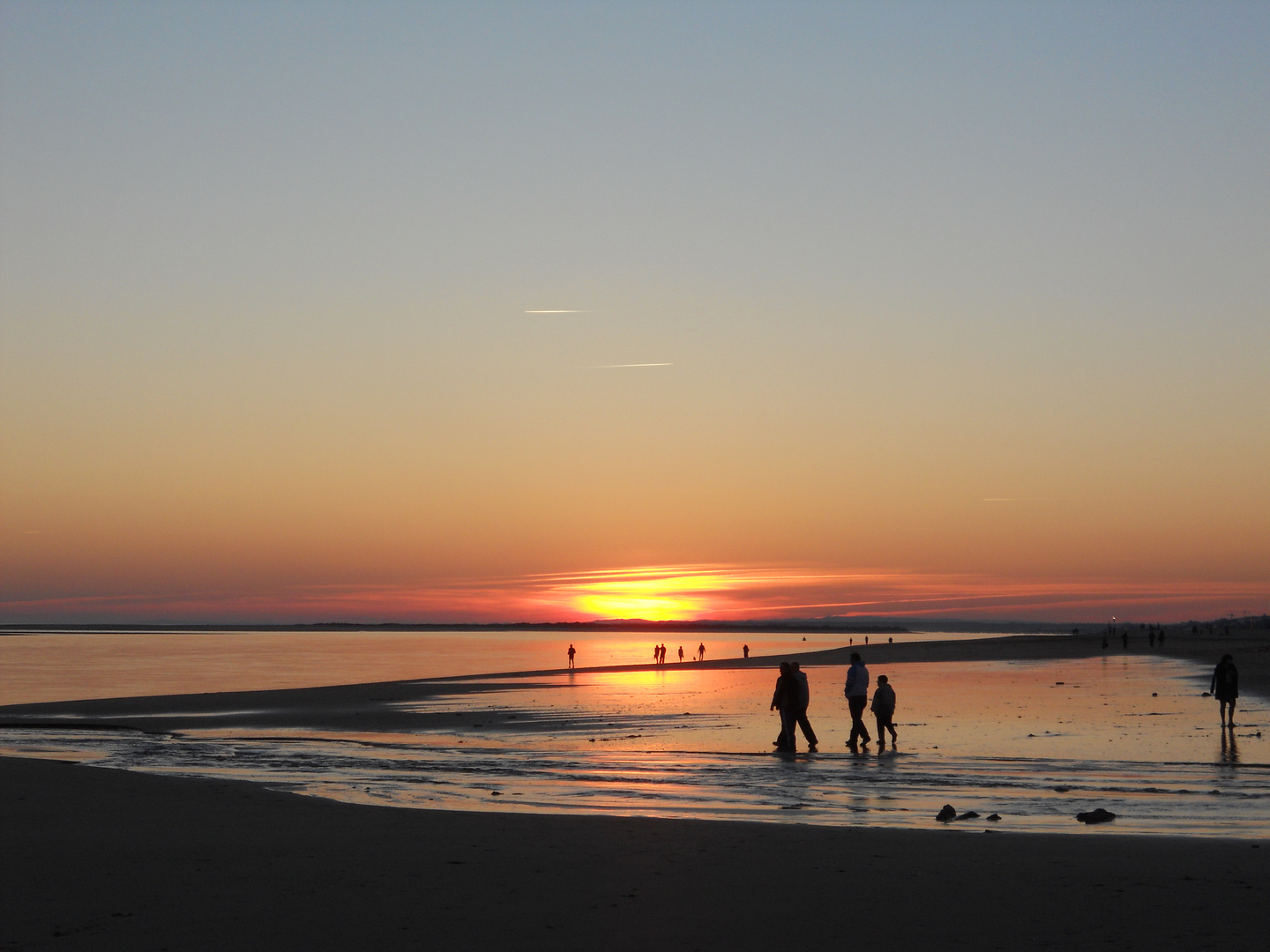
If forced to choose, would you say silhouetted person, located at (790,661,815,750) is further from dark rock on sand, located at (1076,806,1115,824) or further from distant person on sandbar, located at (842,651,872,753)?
dark rock on sand, located at (1076,806,1115,824)

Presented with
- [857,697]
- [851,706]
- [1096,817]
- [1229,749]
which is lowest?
[1229,749]

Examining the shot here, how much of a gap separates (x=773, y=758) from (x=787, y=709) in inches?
64.3

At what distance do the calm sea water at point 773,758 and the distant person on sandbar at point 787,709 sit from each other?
20.9 inches

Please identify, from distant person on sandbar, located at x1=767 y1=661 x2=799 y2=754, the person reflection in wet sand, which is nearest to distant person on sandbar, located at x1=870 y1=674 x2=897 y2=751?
distant person on sandbar, located at x1=767 y1=661 x2=799 y2=754

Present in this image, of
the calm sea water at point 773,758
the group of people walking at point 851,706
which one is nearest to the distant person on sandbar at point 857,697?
the group of people walking at point 851,706

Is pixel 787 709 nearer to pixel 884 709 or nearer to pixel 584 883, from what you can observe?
pixel 884 709

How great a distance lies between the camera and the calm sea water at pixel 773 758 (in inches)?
629

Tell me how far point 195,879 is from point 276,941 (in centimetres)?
253

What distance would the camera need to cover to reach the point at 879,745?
2348 centimetres

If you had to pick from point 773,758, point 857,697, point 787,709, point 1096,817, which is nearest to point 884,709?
point 857,697

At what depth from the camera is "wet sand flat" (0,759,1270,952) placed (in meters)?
8.97

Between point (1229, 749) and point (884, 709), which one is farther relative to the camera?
point (884, 709)

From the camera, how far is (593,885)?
10711 mm

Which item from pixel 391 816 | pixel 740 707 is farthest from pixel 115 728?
pixel 391 816
